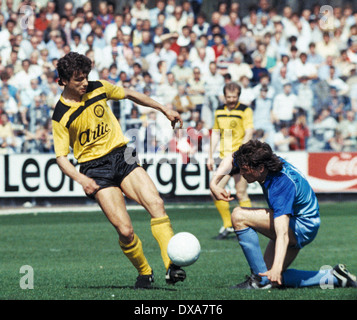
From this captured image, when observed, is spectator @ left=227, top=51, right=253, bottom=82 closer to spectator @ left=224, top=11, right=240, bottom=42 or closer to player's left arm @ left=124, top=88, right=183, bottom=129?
spectator @ left=224, top=11, right=240, bottom=42

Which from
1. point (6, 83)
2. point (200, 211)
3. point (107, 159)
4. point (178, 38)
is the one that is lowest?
point (200, 211)

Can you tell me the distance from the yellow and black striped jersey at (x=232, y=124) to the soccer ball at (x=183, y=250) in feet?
17.5

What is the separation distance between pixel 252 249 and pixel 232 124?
5476 millimetres

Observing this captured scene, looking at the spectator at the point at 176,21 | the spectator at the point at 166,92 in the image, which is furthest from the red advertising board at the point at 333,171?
the spectator at the point at 176,21

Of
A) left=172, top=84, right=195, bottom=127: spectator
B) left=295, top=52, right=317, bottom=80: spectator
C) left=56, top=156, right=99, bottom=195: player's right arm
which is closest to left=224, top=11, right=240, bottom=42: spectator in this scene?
left=295, top=52, right=317, bottom=80: spectator

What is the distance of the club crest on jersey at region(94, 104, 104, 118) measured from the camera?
777 cm

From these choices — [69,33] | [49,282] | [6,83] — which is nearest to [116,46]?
[69,33]

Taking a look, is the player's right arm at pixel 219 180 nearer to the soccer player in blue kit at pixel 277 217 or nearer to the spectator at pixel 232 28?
the soccer player in blue kit at pixel 277 217

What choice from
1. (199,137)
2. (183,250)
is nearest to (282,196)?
(183,250)

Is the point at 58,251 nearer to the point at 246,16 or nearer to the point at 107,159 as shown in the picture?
the point at 107,159

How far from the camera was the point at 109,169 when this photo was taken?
7.75 metres

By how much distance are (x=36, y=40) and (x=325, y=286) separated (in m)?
14.4

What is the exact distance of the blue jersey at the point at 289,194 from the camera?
22.8 feet

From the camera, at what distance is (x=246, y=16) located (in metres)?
23.7
